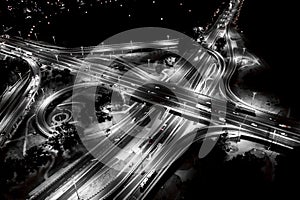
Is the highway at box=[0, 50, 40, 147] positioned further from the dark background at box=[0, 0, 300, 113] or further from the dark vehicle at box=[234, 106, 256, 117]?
the dark vehicle at box=[234, 106, 256, 117]

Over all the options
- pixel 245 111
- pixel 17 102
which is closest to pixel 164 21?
pixel 245 111

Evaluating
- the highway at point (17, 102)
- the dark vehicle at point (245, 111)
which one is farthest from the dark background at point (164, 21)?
the highway at point (17, 102)

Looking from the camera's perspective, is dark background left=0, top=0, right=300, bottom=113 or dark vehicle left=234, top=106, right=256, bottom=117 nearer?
dark vehicle left=234, top=106, right=256, bottom=117

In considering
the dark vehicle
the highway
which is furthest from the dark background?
the highway

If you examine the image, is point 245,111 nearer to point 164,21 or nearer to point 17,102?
point 17,102

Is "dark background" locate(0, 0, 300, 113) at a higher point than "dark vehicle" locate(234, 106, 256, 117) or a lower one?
higher

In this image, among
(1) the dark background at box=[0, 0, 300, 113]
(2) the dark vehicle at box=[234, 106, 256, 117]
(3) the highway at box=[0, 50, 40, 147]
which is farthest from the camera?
→ (1) the dark background at box=[0, 0, 300, 113]

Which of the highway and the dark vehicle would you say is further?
the dark vehicle

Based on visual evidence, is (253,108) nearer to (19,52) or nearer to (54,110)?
(54,110)

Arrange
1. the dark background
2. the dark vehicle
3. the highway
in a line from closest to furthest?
the highway < the dark vehicle < the dark background

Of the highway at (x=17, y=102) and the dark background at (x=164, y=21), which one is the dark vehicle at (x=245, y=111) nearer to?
the dark background at (x=164, y=21)

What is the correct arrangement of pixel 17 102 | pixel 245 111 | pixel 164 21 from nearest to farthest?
pixel 245 111 → pixel 17 102 → pixel 164 21

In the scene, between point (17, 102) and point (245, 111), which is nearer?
point (245, 111)
